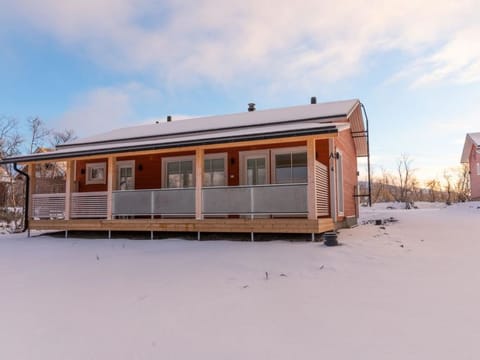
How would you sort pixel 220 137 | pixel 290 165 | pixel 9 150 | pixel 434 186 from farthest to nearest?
pixel 434 186
pixel 9 150
pixel 290 165
pixel 220 137

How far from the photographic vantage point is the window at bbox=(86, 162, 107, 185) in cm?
1338

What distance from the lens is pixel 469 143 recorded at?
971 inches

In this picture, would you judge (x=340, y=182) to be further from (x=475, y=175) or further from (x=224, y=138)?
(x=475, y=175)

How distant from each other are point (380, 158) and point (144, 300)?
1715 inches

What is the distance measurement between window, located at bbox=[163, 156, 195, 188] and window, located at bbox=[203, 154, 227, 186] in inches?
23.0

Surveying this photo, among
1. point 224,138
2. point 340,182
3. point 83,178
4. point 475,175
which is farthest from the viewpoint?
point 475,175

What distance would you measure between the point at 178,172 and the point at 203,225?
3487mm

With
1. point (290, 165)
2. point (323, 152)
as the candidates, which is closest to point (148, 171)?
point (290, 165)

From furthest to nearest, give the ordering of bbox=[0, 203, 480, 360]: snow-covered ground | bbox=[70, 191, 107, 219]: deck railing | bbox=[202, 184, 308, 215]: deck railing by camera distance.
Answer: bbox=[70, 191, 107, 219]: deck railing, bbox=[202, 184, 308, 215]: deck railing, bbox=[0, 203, 480, 360]: snow-covered ground

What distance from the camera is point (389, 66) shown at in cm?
1379

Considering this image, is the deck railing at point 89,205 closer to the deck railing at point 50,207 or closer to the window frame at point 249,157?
the deck railing at point 50,207

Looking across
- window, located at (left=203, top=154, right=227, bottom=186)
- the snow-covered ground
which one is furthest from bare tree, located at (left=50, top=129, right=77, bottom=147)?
the snow-covered ground

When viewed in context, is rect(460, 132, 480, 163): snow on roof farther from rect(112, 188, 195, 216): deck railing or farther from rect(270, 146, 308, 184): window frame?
rect(112, 188, 195, 216): deck railing

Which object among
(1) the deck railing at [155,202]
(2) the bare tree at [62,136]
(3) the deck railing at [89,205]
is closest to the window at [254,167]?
(1) the deck railing at [155,202]
